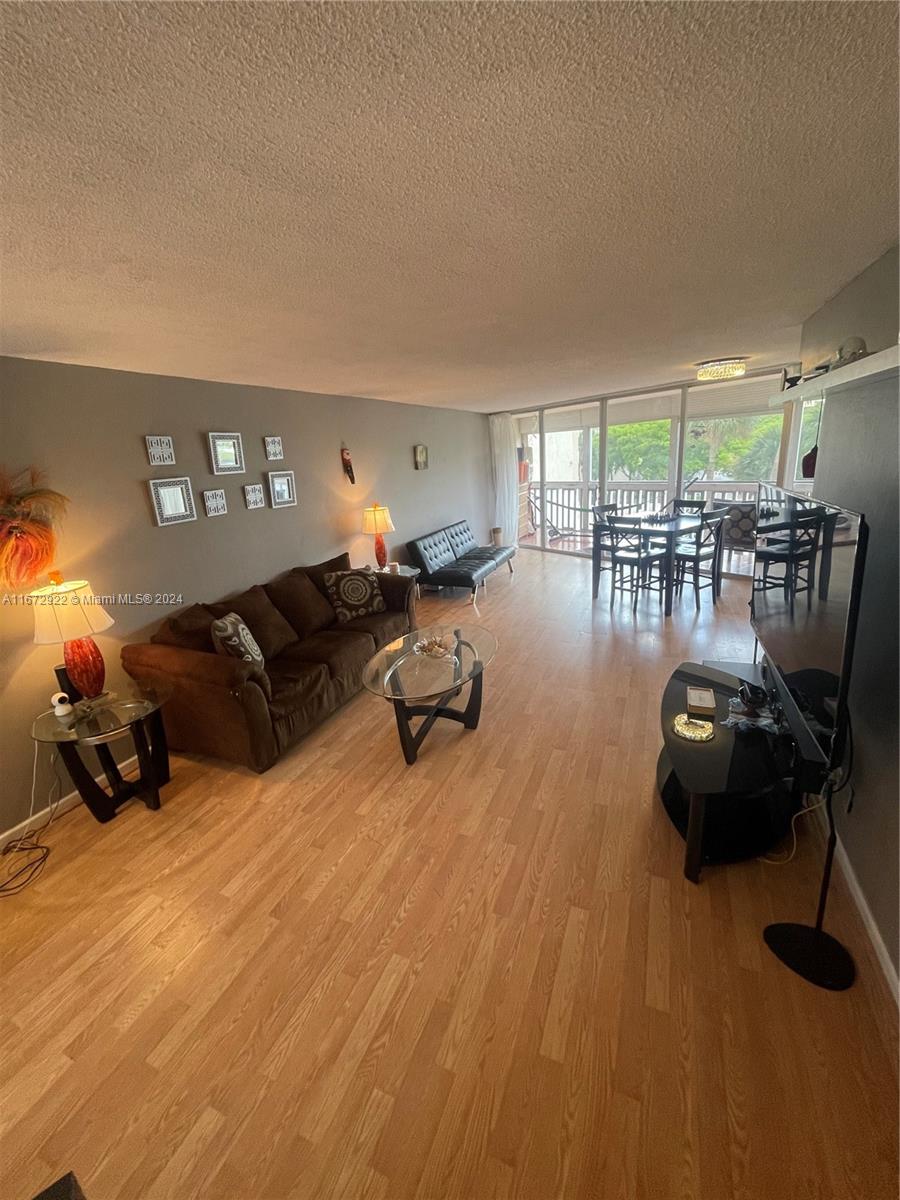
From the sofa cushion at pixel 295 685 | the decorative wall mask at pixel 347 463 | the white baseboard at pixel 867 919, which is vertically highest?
the decorative wall mask at pixel 347 463

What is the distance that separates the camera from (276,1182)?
1098 mm

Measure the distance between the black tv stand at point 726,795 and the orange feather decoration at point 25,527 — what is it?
9.90 ft

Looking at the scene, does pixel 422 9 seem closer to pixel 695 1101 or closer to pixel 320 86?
pixel 320 86

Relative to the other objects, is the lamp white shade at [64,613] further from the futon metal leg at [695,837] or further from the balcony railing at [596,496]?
the balcony railing at [596,496]

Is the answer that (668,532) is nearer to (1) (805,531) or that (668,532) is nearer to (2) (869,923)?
(1) (805,531)

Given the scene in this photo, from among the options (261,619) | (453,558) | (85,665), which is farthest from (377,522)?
(85,665)

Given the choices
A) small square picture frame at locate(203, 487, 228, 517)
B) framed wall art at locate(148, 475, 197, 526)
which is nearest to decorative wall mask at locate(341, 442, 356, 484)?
small square picture frame at locate(203, 487, 228, 517)

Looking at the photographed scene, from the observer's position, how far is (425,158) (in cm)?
91

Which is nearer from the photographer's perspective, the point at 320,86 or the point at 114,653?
the point at 320,86

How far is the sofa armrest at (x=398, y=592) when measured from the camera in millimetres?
3904

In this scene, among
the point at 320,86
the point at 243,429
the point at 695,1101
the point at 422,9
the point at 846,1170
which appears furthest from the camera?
the point at 243,429

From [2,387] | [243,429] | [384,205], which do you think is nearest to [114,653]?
[2,387]

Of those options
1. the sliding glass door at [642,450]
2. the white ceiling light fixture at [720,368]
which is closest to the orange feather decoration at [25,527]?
the white ceiling light fixture at [720,368]

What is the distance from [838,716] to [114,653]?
339cm
